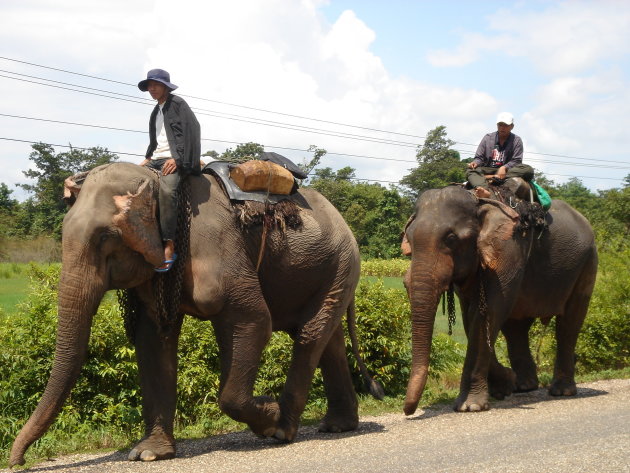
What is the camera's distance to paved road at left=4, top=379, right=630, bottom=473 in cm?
670

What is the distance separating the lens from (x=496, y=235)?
9.89 metres

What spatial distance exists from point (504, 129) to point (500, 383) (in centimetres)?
319

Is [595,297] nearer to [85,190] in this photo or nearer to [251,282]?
[251,282]

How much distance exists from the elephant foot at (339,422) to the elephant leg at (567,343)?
12.0 ft

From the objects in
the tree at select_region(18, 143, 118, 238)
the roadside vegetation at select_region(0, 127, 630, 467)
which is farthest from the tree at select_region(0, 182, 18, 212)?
the roadside vegetation at select_region(0, 127, 630, 467)

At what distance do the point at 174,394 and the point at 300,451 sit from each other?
1227mm

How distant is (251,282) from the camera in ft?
24.7

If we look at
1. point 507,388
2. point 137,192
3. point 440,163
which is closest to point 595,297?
point 507,388

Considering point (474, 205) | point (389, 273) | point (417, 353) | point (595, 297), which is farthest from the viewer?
point (389, 273)

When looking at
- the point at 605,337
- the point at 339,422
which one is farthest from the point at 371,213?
the point at 339,422

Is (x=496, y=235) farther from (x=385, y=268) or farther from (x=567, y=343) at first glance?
(x=385, y=268)

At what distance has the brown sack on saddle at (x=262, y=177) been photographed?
784cm

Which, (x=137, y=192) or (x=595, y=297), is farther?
(x=595, y=297)

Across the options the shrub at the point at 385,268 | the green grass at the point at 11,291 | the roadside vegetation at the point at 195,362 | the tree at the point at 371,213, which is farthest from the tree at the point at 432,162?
the roadside vegetation at the point at 195,362
